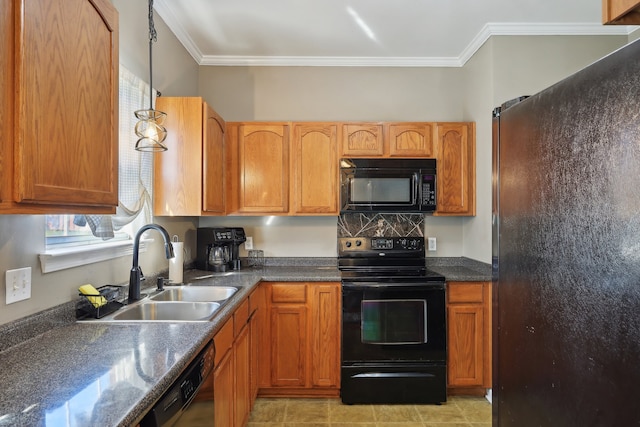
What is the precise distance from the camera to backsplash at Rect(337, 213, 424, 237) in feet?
10.4

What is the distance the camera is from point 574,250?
0.69 metres

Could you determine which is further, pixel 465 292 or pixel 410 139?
pixel 410 139

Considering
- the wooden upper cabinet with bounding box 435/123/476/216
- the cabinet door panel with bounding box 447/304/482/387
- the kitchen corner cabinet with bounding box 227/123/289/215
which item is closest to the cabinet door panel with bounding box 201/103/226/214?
the kitchen corner cabinet with bounding box 227/123/289/215

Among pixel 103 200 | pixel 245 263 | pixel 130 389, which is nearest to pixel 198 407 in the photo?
pixel 130 389

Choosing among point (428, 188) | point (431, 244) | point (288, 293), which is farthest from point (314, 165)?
point (431, 244)

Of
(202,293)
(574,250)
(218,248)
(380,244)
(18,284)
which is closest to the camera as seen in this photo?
(574,250)

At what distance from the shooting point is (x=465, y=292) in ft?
8.46

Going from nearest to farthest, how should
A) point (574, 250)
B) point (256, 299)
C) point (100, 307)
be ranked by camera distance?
point (574, 250) → point (100, 307) → point (256, 299)

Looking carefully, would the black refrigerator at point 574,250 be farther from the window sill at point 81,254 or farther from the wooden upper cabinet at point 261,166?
the wooden upper cabinet at point 261,166

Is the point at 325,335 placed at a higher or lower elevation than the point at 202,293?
lower

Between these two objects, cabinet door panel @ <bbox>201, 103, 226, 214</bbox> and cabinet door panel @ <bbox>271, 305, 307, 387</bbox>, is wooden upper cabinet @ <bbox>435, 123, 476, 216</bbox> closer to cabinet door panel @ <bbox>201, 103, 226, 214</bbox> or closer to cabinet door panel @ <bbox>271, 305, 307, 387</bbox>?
cabinet door panel @ <bbox>271, 305, 307, 387</bbox>

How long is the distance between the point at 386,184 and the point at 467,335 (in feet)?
4.08

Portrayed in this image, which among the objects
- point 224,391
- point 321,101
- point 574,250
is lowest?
point 224,391

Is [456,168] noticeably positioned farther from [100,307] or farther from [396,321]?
[100,307]
